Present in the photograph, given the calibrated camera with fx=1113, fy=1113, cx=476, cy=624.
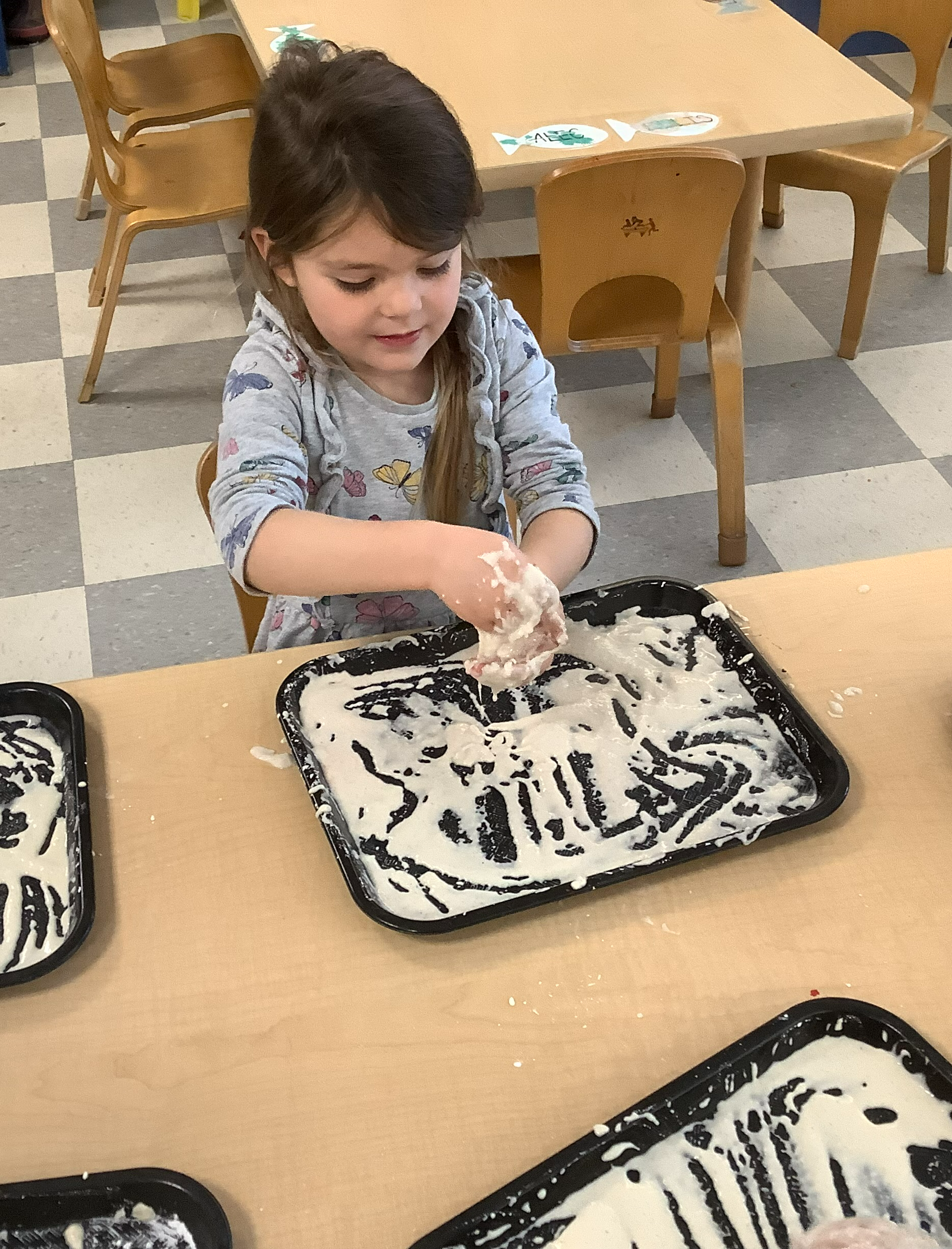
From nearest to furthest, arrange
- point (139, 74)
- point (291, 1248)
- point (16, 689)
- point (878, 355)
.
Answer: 1. point (291, 1248)
2. point (16, 689)
3. point (878, 355)
4. point (139, 74)

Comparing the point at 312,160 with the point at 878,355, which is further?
the point at 878,355

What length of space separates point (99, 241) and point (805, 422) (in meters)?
1.84

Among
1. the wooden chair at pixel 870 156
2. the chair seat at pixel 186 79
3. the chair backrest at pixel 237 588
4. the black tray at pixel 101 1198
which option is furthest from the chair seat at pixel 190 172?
the black tray at pixel 101 1198

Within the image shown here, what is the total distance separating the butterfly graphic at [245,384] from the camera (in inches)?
39.6

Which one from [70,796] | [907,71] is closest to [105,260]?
[70,796]

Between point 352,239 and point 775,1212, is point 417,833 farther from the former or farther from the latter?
point 352,239

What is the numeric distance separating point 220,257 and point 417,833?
7.95 feet

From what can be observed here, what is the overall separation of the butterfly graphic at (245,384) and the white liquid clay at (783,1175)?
0.69 meters

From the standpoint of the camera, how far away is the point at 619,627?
0.94 metres

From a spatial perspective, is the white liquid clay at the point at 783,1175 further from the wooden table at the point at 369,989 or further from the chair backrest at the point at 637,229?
the chair backrest at the point at 637,229

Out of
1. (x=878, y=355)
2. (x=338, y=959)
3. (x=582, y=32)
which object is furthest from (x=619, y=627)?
(x=878, y=355)

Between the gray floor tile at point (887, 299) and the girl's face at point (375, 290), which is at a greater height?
the girl's face at point (375, 290)

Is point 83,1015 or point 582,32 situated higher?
point 582,32

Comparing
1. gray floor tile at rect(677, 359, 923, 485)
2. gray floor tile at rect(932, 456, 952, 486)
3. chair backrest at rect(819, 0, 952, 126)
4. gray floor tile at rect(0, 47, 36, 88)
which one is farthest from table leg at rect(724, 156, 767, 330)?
gray floor tile at rect(0, 47, 36, 88)
